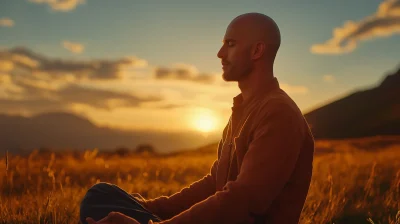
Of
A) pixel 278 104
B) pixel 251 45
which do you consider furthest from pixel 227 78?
pixel 278 104

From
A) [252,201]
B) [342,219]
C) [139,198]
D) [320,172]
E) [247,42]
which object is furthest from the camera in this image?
[320,172]

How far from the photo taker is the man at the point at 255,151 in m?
3.33

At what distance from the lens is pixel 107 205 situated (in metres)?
3.82

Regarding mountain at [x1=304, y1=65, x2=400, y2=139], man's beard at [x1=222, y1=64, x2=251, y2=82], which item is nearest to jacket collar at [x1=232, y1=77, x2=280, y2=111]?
man's beard at [x1=222, y1=64, x2=251, y2=82]

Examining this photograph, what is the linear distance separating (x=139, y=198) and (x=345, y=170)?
8806 millimetres

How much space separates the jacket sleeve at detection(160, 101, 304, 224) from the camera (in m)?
3.30

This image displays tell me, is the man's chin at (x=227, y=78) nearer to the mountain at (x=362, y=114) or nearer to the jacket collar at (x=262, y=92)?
the jacket collar at (x=262, y=92)

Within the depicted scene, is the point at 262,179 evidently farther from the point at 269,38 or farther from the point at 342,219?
the point at 342,219

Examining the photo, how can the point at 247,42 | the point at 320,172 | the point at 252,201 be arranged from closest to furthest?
1. the point at 252,201
2. the point at 247,42
3. the point at 320,172

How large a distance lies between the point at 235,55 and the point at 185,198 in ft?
4.71

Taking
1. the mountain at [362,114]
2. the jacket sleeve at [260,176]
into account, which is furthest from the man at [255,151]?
the mountain at [362,114]

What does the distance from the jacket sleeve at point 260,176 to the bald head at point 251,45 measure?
0.45 meters

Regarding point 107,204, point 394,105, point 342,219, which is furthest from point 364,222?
point 394,105

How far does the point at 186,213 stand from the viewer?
339 cm
